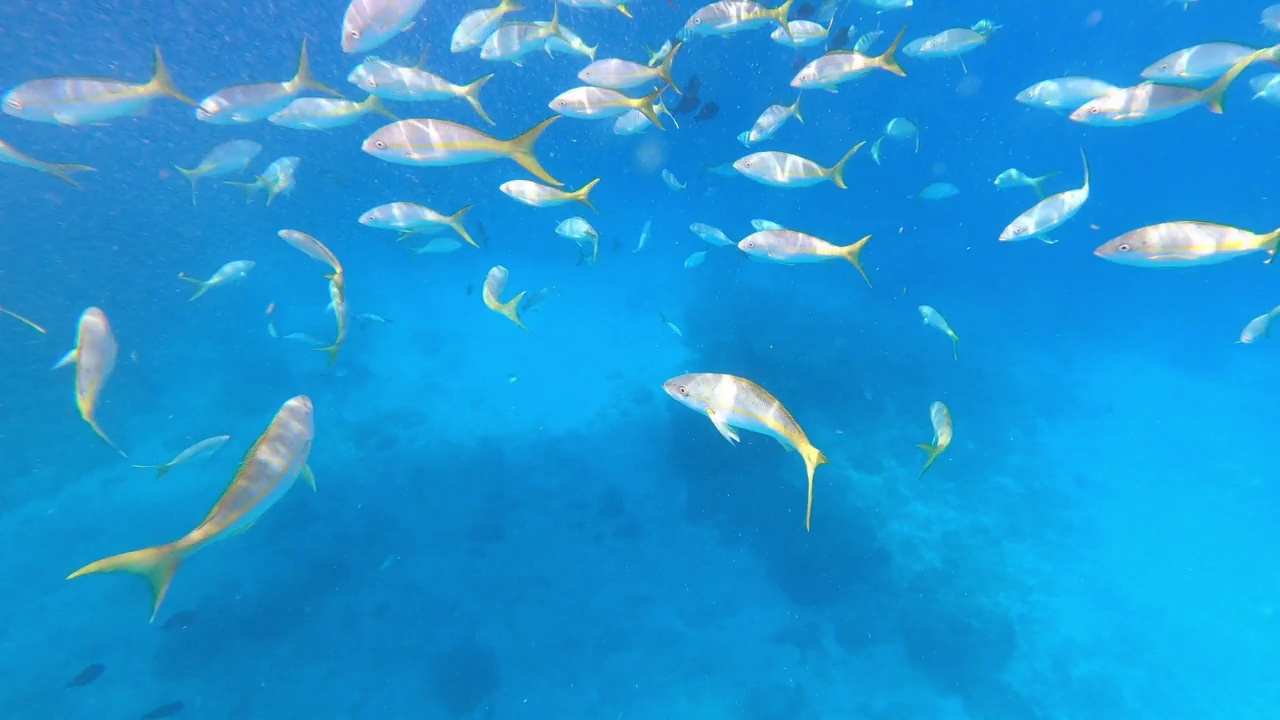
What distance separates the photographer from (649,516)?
10.7 m

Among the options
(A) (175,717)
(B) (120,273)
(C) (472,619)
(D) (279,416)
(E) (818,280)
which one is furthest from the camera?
(E) (818,280)

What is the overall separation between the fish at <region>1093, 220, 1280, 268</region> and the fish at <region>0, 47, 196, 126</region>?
28.6 ft

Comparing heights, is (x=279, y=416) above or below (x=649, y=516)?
above

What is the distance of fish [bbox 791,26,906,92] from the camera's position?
602 cm

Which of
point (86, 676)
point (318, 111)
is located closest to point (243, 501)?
point (318, 111)

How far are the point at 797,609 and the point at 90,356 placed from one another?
9876 millimetres

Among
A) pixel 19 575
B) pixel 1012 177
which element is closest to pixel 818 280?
pixel 1012 177

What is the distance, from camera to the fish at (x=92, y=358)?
379 centimetres

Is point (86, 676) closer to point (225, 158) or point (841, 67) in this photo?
point (225, 158)

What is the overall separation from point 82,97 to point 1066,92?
11.0 metres

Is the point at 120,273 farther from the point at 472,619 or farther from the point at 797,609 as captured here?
the point at 797,609

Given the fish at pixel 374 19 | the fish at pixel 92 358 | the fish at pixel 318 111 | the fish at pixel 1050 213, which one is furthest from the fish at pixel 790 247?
the fish at pixel 92 358

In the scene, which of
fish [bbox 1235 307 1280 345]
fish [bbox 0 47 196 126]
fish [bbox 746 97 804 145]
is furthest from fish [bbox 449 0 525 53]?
fish [bbox 1235 307 1280 345]

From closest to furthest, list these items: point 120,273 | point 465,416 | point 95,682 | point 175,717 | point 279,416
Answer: point 279,416
point 175,717
point 95,682
point 465,416
point 120,273
